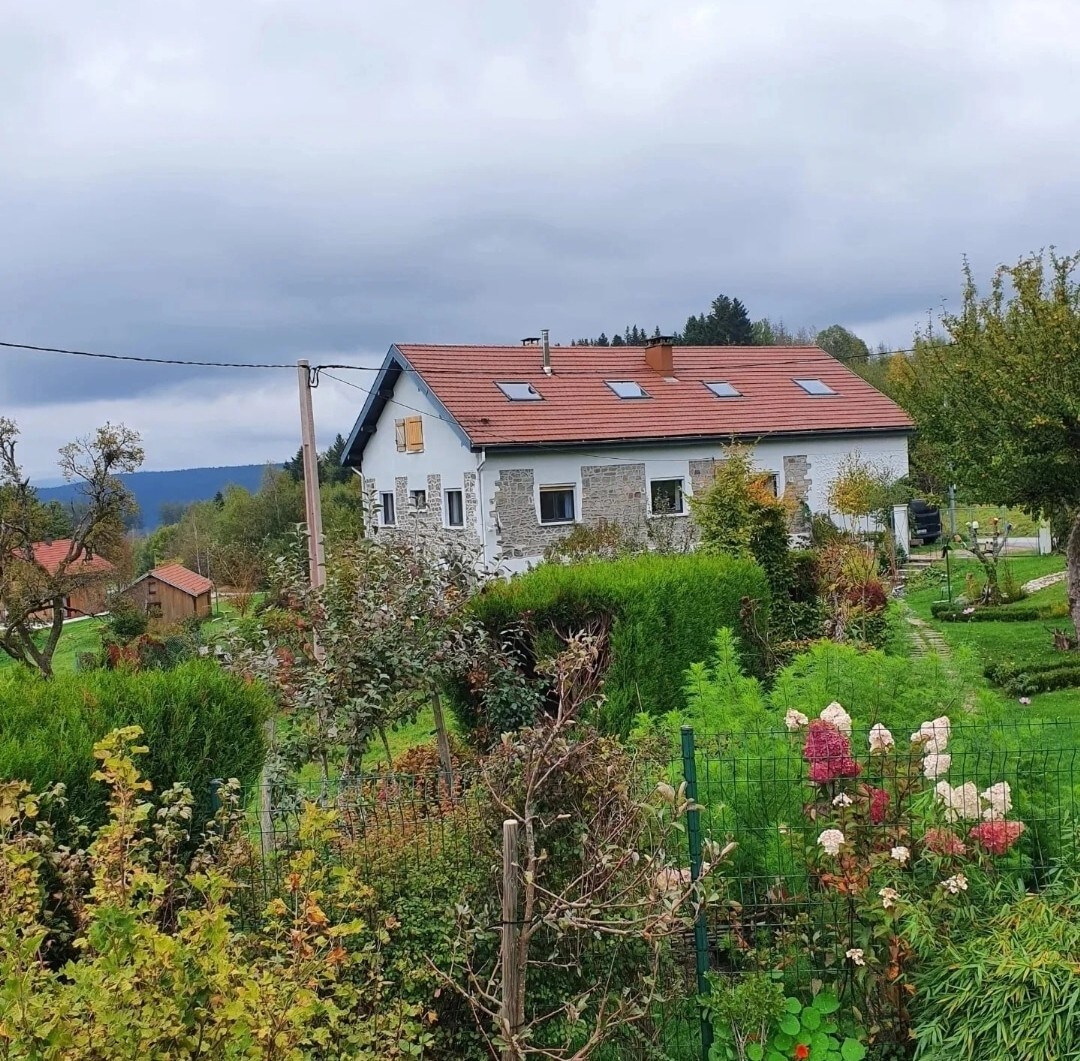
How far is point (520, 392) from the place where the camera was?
2456 cm

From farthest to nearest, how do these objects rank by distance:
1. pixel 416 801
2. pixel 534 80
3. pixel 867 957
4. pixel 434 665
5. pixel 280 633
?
1. pixel 534 80
2. pixel 280 633
3. pixel 434 665
4. pixel 416 801
5. pixel 867 957

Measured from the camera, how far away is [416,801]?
4.71 m

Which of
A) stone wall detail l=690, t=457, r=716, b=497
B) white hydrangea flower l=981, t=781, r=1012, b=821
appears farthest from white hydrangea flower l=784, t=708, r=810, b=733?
stone wall detail l=690, t=457, r=716, b=497

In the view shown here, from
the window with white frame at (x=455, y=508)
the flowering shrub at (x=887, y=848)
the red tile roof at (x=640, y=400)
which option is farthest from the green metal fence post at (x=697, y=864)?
the window with white frame at (x=455, y=508)

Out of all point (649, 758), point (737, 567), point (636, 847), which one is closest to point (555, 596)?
point (737, 567)

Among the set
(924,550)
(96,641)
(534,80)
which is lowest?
(96,641)

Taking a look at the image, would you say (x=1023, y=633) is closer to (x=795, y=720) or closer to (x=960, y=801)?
(x=795, y=720)

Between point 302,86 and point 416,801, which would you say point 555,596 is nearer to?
point 416,801

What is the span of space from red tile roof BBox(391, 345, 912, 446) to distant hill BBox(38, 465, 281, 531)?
24.4 ft

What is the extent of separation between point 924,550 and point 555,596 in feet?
68.1

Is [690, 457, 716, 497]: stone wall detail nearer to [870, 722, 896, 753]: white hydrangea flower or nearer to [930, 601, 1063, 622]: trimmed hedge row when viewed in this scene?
[930, 601, 1063, 622]: trimmed hedge row

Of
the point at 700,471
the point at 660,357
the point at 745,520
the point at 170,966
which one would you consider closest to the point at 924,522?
the point at 700,471

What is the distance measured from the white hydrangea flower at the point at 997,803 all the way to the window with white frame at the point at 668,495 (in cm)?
1992

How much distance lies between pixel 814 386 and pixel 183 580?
20.1 m
